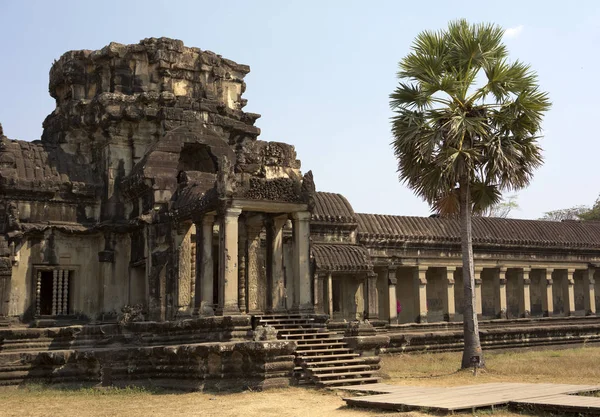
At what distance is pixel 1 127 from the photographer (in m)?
21.1

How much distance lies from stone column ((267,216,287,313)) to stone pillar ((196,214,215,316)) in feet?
5.26

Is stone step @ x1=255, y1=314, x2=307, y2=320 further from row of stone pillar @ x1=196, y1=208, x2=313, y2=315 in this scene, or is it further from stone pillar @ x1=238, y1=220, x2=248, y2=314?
stone pillar @ x1=238, y1=220, x2=248, y2=314

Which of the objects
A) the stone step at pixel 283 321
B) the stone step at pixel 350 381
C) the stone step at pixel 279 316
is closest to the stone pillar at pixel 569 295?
the stone step at pixel 283 321

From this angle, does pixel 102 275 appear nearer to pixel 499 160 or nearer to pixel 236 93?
pixel 236 93

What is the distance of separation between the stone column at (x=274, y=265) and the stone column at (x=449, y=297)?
11893 mm

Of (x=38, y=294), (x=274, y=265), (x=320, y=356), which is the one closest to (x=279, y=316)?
(x=320, y=356)

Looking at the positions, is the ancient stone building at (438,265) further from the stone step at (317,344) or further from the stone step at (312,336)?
the stone step at (317,344)

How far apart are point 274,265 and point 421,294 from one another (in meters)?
11.4

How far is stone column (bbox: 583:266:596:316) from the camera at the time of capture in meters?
32.5

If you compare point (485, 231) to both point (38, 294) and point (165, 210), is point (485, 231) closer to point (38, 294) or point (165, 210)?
point (165, 210)

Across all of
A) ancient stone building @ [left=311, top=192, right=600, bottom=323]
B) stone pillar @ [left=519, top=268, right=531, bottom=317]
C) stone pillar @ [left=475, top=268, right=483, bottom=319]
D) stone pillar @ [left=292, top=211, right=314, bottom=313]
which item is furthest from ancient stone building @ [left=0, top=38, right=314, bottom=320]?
stone pillar @ [left=519, top=268, right=531, bottom=317]

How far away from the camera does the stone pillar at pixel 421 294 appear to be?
91.6 feet

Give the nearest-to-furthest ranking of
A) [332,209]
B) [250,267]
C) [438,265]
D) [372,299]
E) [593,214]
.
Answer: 1. [250,267]
2. [372,299]
3. [332,209]
4. [438,265]
5. [593,214]

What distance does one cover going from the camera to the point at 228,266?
16156mm
